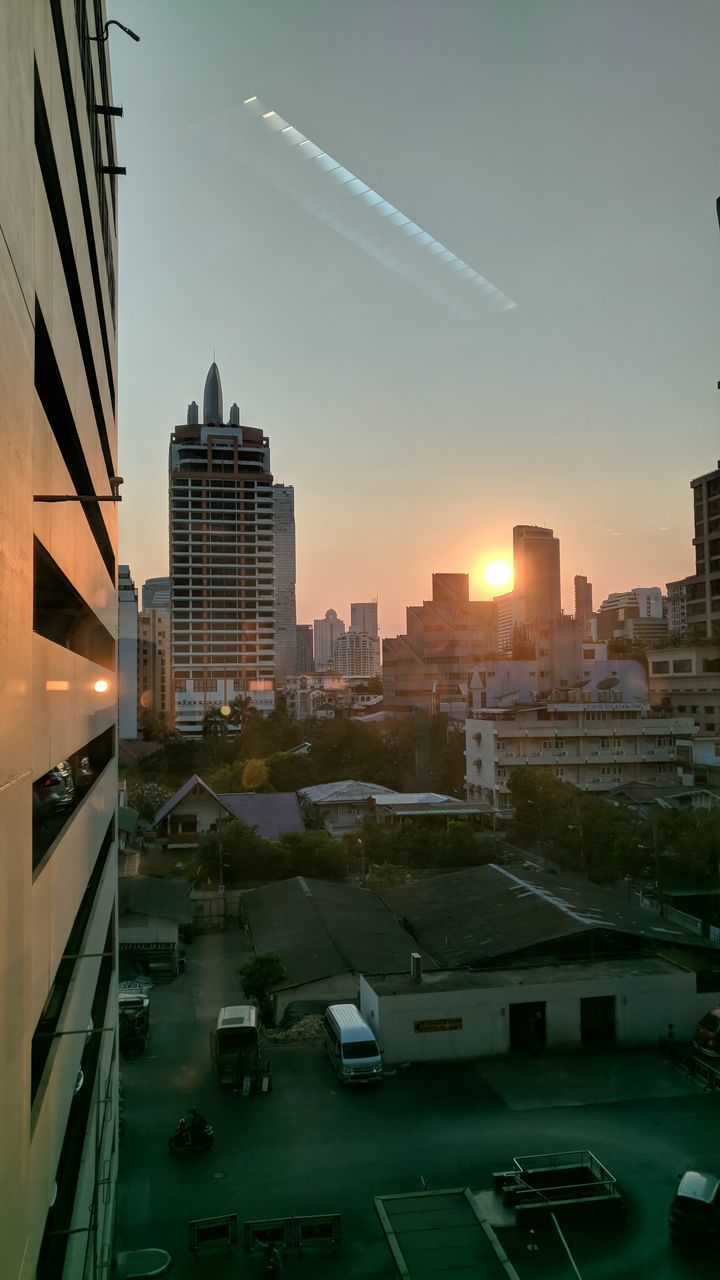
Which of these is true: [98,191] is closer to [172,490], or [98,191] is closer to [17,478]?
[17,478]

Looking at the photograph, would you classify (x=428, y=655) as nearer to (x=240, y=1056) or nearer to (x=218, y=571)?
(x=218, y=571)

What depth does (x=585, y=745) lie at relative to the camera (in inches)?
845

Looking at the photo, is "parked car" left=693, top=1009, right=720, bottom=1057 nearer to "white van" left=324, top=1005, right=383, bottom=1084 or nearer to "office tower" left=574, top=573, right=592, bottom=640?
"white van" left=324, top=1005, right=383, bottom=1084

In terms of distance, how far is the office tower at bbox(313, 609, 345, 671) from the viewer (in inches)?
3826

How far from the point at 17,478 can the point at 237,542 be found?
36.9 meters

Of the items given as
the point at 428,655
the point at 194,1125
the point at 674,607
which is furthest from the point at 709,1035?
the point at 428,655

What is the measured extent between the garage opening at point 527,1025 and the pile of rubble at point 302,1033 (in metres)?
2.02

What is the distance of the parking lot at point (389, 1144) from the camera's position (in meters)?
5.25

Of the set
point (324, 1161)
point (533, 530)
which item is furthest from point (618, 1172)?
point (533, 530)

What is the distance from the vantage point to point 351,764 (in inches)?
1076

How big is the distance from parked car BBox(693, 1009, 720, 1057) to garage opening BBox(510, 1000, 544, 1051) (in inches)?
61.7

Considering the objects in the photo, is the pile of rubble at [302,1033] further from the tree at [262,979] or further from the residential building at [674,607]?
the residential building at [674,607]

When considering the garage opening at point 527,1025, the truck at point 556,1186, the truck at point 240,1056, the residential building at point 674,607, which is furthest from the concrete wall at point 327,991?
the residential building at point 674,607

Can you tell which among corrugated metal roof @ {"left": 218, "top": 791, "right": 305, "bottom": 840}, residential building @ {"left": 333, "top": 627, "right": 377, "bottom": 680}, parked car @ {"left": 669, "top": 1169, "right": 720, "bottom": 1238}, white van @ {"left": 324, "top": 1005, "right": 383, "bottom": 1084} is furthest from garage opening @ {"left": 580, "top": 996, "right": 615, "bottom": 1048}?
residential building @ {"left": 333, "top": 627, "right": 377, "bottom": 680}
